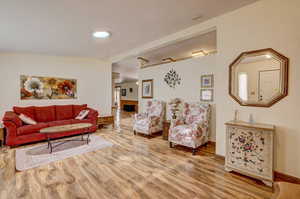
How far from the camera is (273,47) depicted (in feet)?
6.84

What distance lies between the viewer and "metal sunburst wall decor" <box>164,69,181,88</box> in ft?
13.7

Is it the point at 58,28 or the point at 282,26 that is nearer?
the point at 282,26

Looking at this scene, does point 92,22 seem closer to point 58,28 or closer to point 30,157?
point 58,28

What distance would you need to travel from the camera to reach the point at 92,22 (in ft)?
8.77

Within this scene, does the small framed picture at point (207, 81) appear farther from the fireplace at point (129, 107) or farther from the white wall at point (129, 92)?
the fireplace at point (129, 107)

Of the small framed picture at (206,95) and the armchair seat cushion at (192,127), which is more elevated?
the small framed picture at (206,95)

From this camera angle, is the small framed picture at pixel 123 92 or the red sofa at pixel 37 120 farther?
the small framed picture at pixel 123 92

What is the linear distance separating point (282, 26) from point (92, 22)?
3.04 meters

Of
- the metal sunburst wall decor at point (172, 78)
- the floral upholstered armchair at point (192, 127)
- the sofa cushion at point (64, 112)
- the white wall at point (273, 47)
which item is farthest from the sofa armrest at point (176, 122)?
the sofa cushion at point (64, 112)

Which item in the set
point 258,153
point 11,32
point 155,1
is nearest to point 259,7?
point 155,1

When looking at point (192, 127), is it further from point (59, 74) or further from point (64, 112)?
point (59, 74)

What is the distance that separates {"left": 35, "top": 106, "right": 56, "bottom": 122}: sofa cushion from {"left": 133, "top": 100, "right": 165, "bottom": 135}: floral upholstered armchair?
2.54 metres

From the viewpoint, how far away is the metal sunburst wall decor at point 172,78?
419 centimetres

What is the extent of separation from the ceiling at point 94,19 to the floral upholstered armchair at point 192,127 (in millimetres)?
1883
